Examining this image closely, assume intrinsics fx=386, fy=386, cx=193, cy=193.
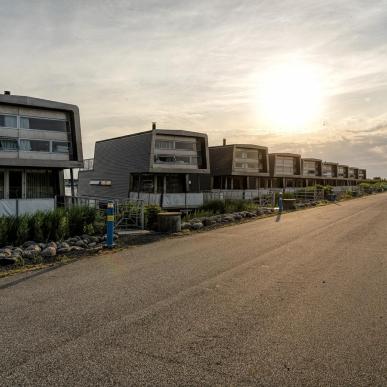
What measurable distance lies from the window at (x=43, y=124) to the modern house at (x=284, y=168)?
39.0 meters

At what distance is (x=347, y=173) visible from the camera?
88.9 meters

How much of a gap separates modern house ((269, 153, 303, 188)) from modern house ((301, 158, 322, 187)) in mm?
2431

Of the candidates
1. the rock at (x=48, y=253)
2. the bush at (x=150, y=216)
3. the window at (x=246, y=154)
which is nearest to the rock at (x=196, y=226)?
the bush at (x=150, y=216)

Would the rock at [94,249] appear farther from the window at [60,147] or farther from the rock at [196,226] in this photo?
the window at [60,147]

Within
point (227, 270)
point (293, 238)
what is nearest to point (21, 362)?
point (227, 270)

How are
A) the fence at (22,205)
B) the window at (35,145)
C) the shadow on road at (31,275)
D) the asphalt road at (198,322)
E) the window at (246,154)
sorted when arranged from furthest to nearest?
1. the window at (246,154)
2. the window at (35,145)
3. the fence at (22,205)
4. the shadow on road at (31,275)
5. the asphalt road at (198,322)

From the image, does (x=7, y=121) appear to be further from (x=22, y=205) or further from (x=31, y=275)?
(x=31, y=275)

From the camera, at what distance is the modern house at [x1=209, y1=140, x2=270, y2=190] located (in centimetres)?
4684

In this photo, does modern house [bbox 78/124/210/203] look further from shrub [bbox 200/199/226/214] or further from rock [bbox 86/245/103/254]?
rock [bbox 86/245/103/254]

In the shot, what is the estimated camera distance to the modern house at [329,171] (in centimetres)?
7424

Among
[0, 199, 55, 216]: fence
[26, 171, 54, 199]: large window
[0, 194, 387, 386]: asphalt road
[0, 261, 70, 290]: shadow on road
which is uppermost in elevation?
[26, 171, 54, 199]: large window

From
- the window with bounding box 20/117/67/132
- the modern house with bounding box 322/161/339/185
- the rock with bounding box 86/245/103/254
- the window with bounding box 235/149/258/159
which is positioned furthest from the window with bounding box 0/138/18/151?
the modern house with bounding box 322/161/339/185

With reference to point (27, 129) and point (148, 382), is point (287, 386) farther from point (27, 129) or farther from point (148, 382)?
point (27, 129)

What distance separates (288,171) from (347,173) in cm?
3541
